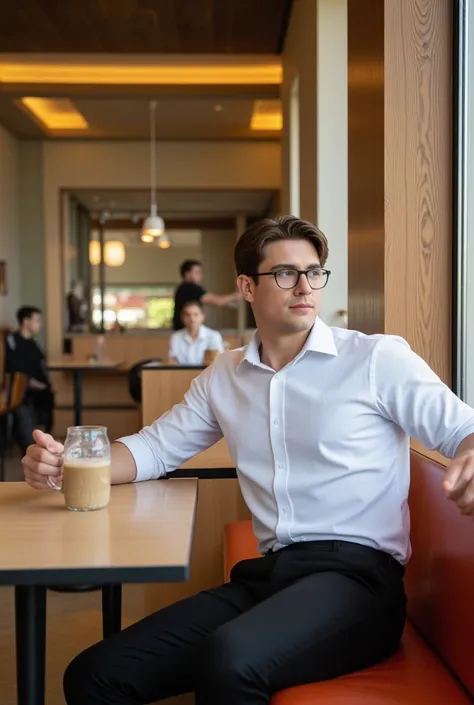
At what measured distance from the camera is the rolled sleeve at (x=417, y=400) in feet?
4.96

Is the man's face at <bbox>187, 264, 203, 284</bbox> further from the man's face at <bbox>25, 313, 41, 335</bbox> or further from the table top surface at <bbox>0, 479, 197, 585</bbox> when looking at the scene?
the table top surface at <bbox>0, 479, 197, 585</bbox>

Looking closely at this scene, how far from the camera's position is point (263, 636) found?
1.39m

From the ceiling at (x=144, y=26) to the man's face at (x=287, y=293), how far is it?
429cm

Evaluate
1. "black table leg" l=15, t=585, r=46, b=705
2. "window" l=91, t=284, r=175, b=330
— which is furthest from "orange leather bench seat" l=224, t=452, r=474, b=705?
"window" l=91, t=284, r=175, b=330

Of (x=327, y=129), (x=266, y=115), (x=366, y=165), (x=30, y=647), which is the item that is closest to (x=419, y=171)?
(x=366, y=165)

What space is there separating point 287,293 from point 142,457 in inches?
19.7

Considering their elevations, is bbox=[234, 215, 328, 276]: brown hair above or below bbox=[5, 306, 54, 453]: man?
above

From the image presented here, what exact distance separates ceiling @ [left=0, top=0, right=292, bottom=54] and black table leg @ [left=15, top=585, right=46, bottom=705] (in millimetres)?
4839

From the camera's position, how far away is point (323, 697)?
54.6 inches

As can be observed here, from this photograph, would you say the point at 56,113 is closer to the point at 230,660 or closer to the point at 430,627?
the point at 430,627

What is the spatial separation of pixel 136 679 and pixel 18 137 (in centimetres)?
875

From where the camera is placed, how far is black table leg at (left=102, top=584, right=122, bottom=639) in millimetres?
1886

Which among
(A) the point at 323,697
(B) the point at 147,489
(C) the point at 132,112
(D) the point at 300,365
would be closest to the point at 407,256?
(D) the point at 300,365

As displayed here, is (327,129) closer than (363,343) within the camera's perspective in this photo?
No
